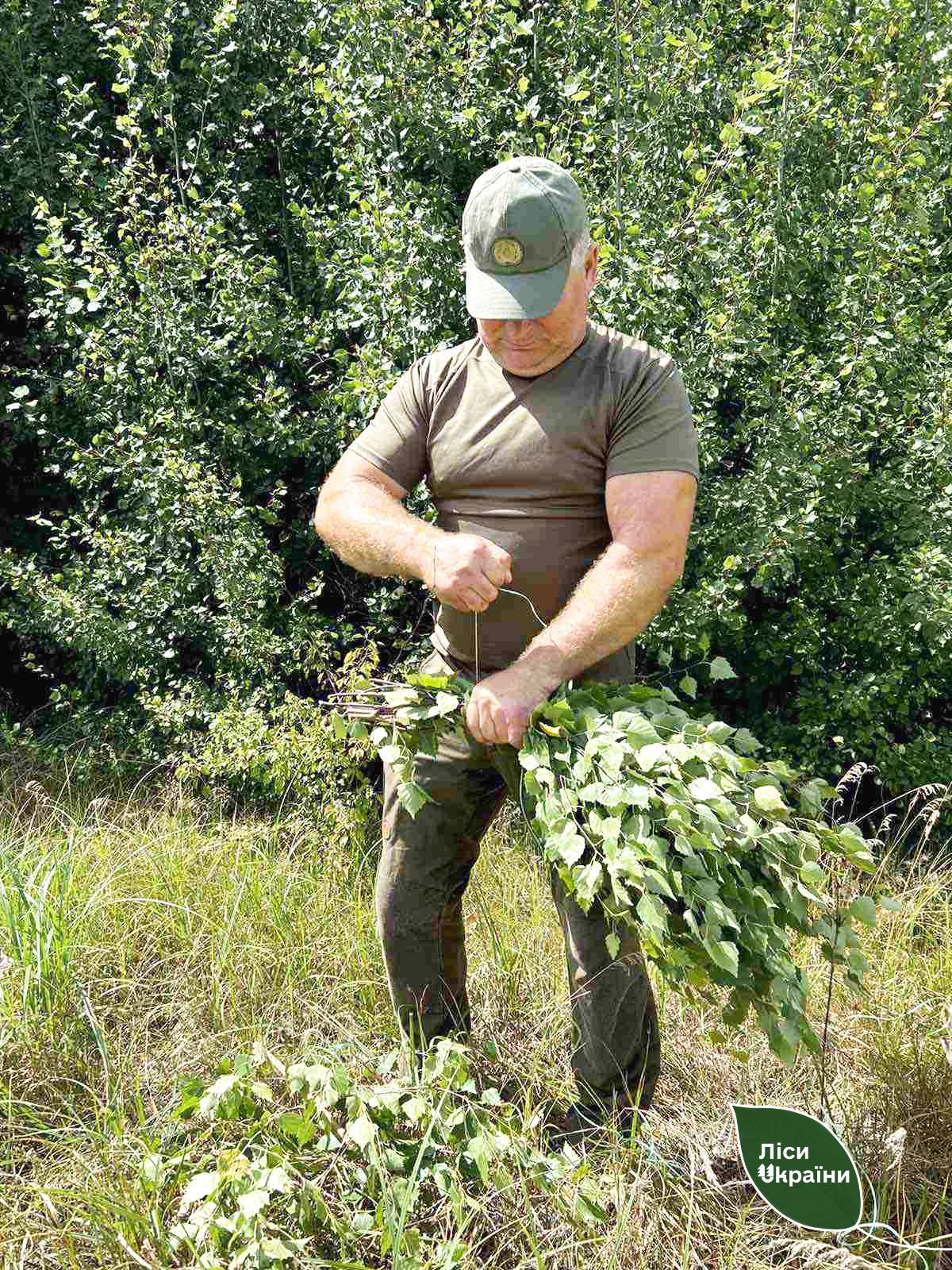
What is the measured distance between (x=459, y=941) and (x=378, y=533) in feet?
3.57

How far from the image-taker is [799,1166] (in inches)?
78.5

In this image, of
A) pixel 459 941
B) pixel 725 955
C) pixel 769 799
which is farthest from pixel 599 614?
pixel 459 941

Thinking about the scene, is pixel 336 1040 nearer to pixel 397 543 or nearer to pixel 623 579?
pixel 397 543

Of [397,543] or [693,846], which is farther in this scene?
[397,543]

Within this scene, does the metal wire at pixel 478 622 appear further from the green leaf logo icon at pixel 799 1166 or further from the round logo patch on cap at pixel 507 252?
the green leaf logo icon at pixel 799 1166

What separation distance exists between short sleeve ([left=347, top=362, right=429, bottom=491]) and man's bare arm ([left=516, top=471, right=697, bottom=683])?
50cm

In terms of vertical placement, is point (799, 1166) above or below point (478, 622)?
below

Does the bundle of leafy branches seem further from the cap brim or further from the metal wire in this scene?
the cap brim

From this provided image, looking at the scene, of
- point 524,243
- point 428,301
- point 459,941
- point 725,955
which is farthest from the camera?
point 428,301

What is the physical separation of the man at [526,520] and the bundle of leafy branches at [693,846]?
6.2 inches

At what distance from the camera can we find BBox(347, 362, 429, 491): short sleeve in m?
2.74

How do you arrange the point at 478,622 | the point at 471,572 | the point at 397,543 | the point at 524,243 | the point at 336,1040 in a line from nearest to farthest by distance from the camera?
the point at 471,572 → the point at 524,243 → the point at 397,543 → the point at 478,622 → the point at 336,1040

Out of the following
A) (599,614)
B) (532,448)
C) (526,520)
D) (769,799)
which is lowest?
(769,799)

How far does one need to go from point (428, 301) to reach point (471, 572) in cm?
209
